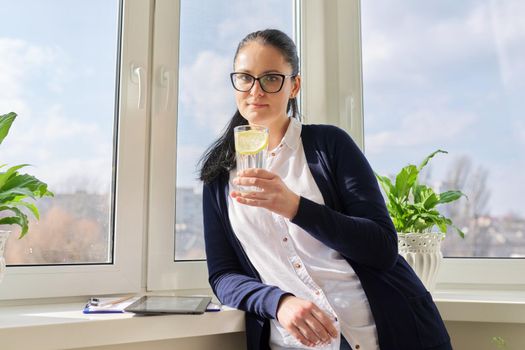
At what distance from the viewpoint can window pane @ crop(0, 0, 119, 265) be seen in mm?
1499

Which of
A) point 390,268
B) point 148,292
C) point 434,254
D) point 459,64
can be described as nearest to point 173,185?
point 148,292

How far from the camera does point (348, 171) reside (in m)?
1.33

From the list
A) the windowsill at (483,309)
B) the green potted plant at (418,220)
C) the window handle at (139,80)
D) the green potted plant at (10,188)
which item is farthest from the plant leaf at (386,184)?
the green potted plant at (10,188)

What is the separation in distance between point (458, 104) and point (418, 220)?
1.80 feet

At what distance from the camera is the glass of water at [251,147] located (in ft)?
3.81

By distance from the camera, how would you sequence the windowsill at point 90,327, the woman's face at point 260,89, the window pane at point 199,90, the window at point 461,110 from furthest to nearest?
the window at point 461,110, the window pane at point 199,90, the woman's face at point 260,89, the windowsill at point 90,327

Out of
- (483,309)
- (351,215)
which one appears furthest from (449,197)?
(351,215)

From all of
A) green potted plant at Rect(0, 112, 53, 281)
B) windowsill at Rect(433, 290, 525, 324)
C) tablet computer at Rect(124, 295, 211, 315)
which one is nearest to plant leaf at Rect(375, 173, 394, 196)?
windowsill at Rect(433, 290, 525, 324)

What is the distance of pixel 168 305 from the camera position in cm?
134

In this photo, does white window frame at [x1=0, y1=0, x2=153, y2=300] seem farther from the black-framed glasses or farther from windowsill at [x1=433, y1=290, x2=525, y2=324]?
windowsill at [x1=433, y1=290, x2=525, y2=324]

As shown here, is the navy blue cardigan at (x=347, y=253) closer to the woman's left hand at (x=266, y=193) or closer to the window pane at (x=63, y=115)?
the woman's left hand at (x=266, y=193)

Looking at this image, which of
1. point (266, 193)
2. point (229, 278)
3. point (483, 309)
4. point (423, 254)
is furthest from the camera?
point (423, 254)

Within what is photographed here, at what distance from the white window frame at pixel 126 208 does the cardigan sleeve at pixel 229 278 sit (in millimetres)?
264

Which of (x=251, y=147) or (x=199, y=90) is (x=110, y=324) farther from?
(x=199, y=90)
